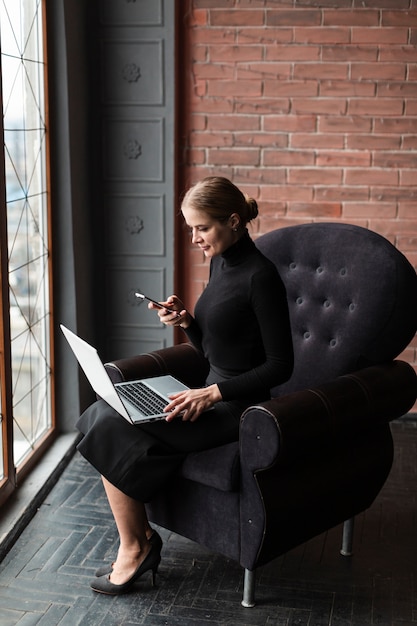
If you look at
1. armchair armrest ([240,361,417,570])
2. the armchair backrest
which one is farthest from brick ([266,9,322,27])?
armchair armrest ([240,361,417,570])

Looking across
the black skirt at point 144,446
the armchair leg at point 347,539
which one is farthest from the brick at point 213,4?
the armchair leg at point 347,539

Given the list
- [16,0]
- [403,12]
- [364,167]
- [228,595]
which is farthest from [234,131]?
[228,595]

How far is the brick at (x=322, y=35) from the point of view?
4172 mm

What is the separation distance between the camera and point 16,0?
3441 mm

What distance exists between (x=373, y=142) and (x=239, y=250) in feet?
5.98

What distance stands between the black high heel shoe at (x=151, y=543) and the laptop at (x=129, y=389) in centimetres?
52

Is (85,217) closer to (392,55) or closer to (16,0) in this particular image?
(16,0)

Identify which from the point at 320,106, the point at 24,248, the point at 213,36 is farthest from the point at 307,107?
the point at 24,248

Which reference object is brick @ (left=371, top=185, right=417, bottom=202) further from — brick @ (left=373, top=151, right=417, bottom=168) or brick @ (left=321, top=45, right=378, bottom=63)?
brick @ (left=321, top=45, right=378, bottom=63)

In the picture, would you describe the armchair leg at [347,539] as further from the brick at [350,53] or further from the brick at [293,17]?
the brick at [293,17]

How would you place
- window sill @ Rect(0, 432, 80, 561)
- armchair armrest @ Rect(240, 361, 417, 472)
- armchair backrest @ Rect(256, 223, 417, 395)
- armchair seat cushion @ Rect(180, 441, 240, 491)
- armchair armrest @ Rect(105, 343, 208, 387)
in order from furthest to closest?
1. window sill @ Rect(0, 432, 80, 561)
2. armchair armrest @ Rect(105, 343, 208, 387)
3. armchair backrest @ Rect(256, 223, 417, 395)
4. armchair seat cushion @ Rect(180, 441, 240, 491)
5. armchair armrest @ Rect(240, 361, 417, 472)

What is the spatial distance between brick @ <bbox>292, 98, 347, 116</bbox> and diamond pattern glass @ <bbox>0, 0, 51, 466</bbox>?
135cm

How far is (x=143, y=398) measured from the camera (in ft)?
9.12

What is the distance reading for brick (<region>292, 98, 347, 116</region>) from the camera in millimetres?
4258
